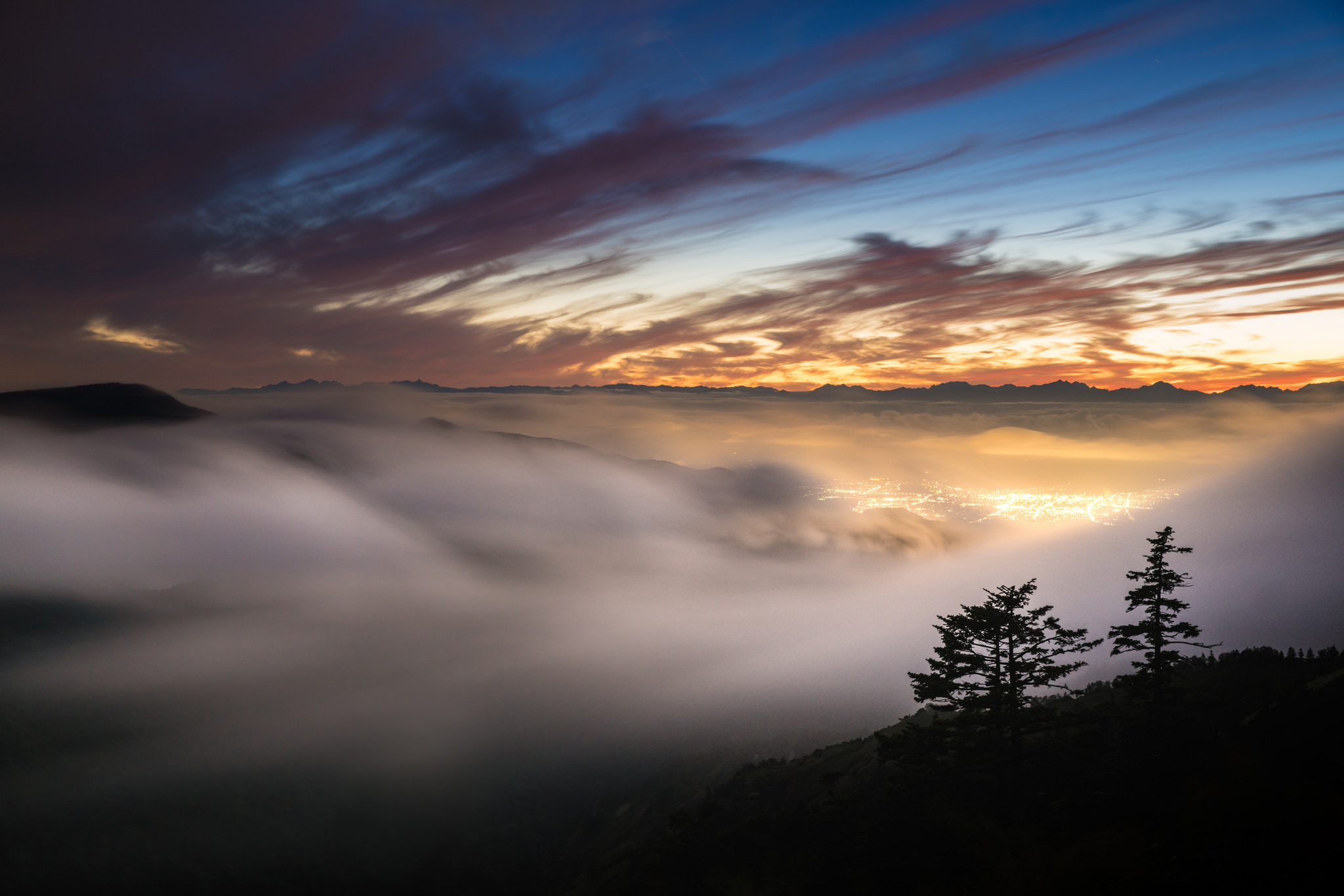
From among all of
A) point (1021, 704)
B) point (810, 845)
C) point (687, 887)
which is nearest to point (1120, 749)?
point (1021, 704)

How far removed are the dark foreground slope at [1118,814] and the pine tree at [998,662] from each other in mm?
4076

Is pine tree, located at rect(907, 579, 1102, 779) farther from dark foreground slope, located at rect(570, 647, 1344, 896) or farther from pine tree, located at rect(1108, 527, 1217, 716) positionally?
dark foreground slope, located at rect(570, 647, 1344, 896)

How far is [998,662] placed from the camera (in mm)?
44500

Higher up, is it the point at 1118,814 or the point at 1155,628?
the point at 1155,628

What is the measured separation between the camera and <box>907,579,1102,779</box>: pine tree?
42906 millimetres

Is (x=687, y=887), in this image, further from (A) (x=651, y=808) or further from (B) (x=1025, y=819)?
(A) (x=651, y=808)

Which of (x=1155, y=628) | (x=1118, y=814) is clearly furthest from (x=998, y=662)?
(x=1118, y=814)

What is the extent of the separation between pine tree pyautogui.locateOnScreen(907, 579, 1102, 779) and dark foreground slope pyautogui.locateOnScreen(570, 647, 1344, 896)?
4.08 metres

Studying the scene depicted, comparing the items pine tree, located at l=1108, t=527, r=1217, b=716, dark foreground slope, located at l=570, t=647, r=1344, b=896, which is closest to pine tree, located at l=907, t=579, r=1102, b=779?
pine tree, located at l=1108, t=527, r=1217, b=716

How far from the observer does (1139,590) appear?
42.2 metres

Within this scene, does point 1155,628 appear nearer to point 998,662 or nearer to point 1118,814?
point 998,662

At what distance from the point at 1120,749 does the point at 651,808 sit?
586ft

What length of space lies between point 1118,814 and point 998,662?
11366 millimetres

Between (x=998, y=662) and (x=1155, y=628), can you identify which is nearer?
(x=1155, y=628)
